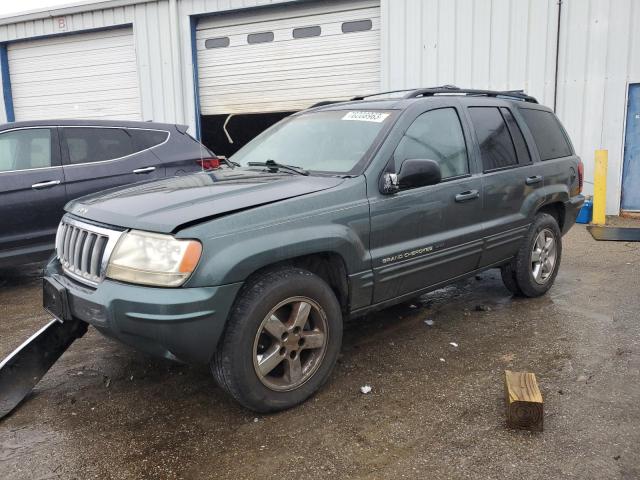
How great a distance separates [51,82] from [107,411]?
43.1 ft

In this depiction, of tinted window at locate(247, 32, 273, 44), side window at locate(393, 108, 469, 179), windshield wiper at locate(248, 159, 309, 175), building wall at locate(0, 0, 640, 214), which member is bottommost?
windshield wiper at locate(248, 159, 309, 175)

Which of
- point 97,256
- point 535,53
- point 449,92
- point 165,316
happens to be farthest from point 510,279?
point 535,53

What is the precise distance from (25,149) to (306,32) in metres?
6.89

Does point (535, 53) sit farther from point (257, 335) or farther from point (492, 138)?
point (257, 335)

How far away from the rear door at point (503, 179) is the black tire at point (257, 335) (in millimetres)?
1734

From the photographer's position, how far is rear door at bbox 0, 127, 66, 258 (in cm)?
537

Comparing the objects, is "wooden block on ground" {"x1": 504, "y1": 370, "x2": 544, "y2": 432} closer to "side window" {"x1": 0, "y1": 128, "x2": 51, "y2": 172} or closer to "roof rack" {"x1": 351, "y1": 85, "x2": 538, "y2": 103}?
"roof rack" {"x1": 351, "y1": 85, "x2": 538, "y2": 103}

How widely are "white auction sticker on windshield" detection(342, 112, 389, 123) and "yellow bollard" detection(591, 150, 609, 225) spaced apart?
21.1 ft

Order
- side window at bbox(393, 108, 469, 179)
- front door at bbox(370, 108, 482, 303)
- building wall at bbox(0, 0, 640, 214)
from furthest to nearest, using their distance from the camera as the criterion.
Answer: building wall at bbox(0, 0, 640, 214)
side window at bbox(393, 108, 469, 179)
front door at bbox(370, 108, 482, 303)

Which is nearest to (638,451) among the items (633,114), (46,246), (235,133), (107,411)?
(107,411)

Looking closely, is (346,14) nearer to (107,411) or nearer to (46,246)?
(46,246)

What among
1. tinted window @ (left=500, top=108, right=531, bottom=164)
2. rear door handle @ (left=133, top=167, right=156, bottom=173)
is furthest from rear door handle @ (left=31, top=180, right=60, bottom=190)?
tinted window @ (left=500, top=108, right=531, bottom=164)

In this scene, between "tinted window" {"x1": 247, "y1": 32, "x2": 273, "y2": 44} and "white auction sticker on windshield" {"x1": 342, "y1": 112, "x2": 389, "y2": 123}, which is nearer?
"white auction sticker on windshield" {"x1": 342, "y1": 112, "x2": 389, "y2": 123}

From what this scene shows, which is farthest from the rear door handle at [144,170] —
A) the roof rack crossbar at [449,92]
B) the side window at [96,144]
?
the roof rack crossbar at [449,92]
